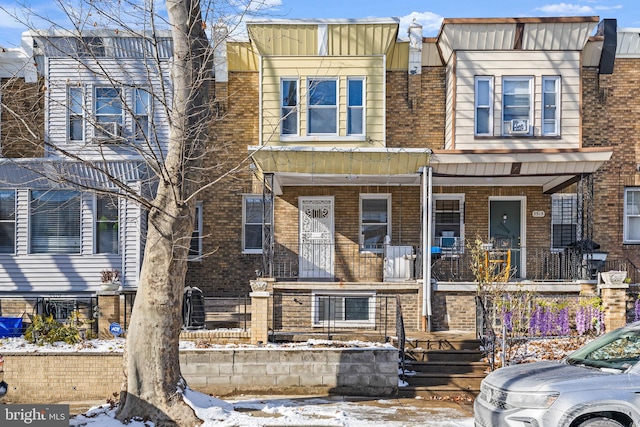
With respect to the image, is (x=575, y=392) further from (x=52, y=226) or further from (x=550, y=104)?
(x=52, y=226)

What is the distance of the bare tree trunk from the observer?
9.01 m

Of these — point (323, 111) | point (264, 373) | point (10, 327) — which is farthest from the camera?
point (323, 111)

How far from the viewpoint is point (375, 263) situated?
17.5m

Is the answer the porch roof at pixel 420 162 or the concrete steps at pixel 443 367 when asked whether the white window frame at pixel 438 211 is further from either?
the concrete steps at pixel 443 367

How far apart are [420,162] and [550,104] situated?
427 cm

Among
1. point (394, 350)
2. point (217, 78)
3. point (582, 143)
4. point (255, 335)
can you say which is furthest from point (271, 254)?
point (582, 143)

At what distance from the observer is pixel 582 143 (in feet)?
54.9

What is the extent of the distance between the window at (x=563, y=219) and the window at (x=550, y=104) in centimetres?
228

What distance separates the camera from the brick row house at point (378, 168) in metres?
14.9

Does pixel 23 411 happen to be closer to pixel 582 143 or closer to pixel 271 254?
pixel 271 254

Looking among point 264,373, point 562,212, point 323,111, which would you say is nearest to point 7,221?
point 323,111

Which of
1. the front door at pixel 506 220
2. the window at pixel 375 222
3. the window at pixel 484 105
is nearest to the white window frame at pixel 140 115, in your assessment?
the window at pixel 375 222

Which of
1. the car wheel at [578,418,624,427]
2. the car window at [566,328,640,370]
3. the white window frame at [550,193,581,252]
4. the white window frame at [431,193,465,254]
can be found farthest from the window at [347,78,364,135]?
the car wheel at [578,418,624,427]

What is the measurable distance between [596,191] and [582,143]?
1.66 m
